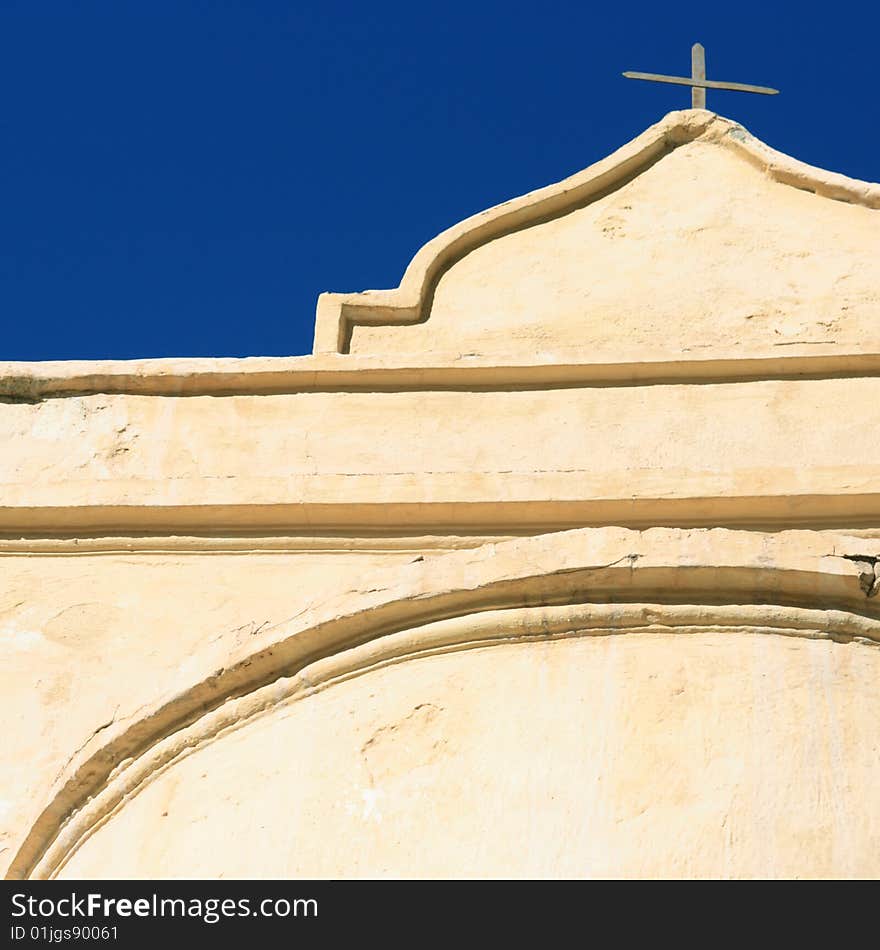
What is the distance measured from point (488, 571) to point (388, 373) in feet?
3.81

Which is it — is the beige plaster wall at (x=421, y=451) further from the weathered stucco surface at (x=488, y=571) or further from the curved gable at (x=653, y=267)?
the curved gable at (x=653, y=267)

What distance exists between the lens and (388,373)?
621 cm

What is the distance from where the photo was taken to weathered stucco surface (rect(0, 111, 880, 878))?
4672mm

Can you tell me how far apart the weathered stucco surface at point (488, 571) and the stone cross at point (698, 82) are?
0.59m

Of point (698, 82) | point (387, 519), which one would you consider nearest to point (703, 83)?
point (698, 82)

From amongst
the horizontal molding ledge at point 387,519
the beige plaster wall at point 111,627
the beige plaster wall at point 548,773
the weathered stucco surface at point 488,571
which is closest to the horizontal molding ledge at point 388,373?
the weathered stucco surface at point 488,571

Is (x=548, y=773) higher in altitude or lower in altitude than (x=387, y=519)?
lower

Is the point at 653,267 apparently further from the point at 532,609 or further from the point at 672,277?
the point at 532,609

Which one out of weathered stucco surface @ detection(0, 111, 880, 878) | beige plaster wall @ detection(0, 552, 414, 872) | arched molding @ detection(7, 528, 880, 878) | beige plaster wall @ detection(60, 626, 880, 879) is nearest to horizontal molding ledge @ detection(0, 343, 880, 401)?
weathered stucco surface @ detection(0, 111, 880, 878)

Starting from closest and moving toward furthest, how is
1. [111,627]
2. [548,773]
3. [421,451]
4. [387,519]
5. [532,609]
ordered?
[548,773], [532,609], [111,627], [387,519], [421,451]

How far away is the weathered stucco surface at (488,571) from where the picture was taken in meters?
4.67
